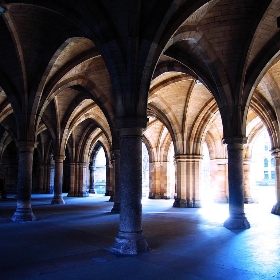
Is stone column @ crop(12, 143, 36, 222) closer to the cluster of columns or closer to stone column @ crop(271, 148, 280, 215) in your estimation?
the cluster of columns

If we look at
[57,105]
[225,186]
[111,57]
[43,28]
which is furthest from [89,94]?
[225,186]

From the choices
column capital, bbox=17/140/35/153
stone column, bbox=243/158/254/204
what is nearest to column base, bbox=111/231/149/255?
column capital, bbox=17/140/35/153

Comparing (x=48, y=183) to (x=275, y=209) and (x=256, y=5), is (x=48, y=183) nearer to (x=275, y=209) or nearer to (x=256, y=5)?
(x=275, y=209)

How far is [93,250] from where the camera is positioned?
566 centimetres

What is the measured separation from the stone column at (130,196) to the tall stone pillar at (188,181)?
9.61m

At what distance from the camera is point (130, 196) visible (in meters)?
5.73

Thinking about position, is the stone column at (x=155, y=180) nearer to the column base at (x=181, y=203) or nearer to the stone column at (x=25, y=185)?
the column base at (x=181, y=203)

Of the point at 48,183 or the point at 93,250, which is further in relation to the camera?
the point at 48,183

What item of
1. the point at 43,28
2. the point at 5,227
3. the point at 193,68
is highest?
the point at 43,28

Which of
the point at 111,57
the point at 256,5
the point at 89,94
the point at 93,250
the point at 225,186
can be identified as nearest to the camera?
the point at 93,250

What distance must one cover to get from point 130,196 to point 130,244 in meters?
0.82

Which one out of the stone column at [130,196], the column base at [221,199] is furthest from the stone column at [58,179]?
the stone column at [130,196]

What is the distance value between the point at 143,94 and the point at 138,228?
2448 millimetres

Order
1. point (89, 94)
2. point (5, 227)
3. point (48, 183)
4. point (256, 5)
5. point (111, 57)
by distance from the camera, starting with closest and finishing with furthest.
Result: point (111, 57) → point (256, 5) → point (5, 227) → point (89, 94) → point (48, 183)
